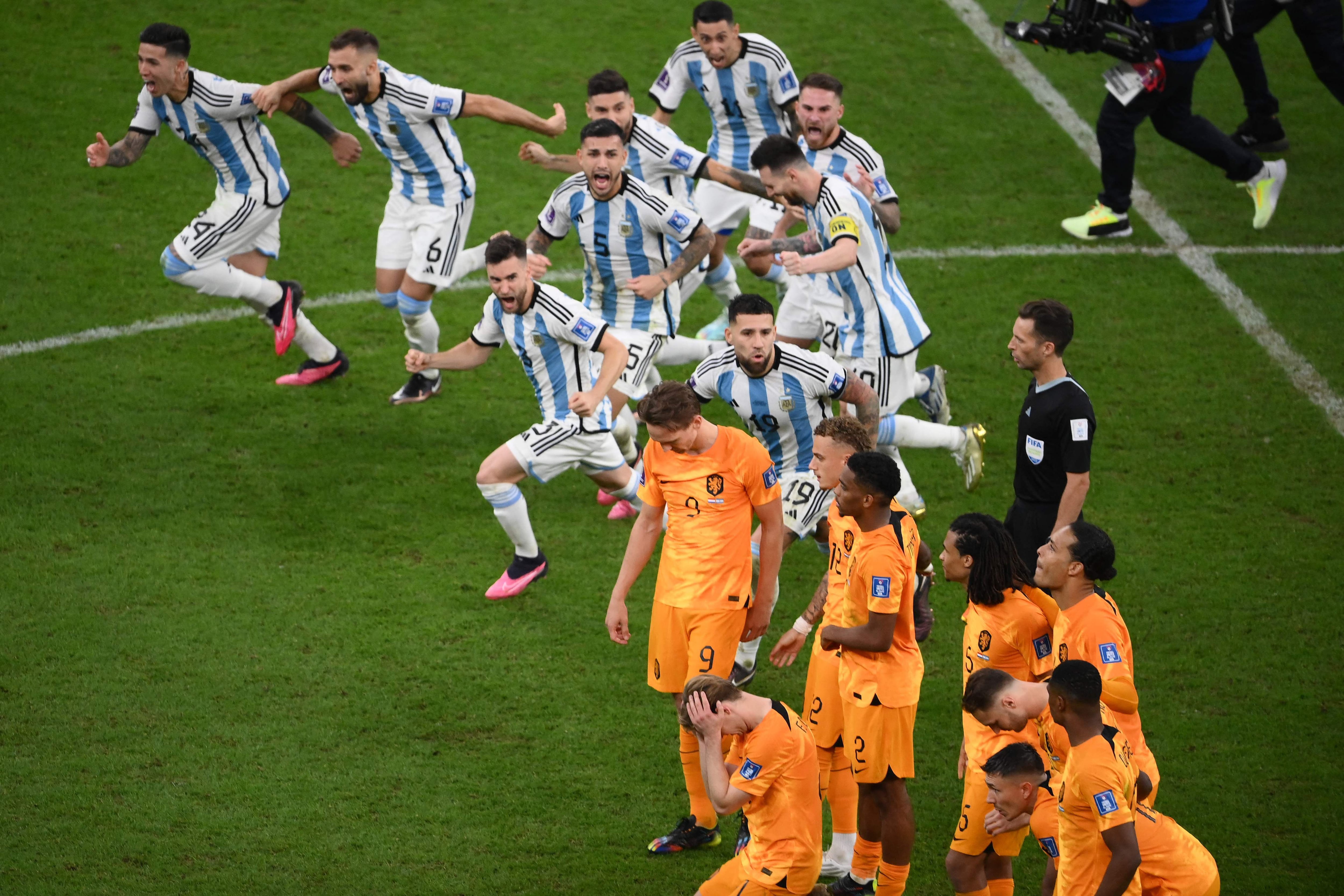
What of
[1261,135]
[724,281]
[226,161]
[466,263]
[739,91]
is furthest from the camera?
[1261,135]

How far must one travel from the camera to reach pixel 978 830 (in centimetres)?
509

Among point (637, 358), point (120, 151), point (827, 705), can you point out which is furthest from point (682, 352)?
point (120, 151)

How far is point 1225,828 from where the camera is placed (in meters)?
6.07

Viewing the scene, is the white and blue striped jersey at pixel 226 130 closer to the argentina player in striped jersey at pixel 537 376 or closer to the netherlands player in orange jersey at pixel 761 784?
the argentina player in striped jersey at pixel 537 376

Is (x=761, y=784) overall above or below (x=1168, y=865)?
below

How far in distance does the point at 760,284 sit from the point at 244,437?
165 inches

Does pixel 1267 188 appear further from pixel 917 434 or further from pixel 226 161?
pixel 226 161

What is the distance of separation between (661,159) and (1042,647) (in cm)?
478

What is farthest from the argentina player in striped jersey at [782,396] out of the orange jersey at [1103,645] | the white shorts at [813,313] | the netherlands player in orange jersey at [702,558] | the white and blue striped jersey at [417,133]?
the white and blue striped jersey at [417,133]

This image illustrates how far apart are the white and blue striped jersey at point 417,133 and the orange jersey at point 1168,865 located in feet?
20.8

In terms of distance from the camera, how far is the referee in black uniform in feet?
20.1

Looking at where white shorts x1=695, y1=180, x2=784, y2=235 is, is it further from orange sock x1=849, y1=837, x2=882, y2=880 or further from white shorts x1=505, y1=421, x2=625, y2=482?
orange sock x1=849, y1=837, x2=882, y2=880

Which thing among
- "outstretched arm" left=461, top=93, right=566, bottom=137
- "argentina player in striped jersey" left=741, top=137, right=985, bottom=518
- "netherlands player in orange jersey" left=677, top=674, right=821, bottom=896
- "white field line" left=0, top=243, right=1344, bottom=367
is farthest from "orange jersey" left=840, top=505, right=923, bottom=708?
"white field line" left=0, top=243, right=1344, bottom=367

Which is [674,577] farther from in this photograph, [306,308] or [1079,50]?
[1079,50]
